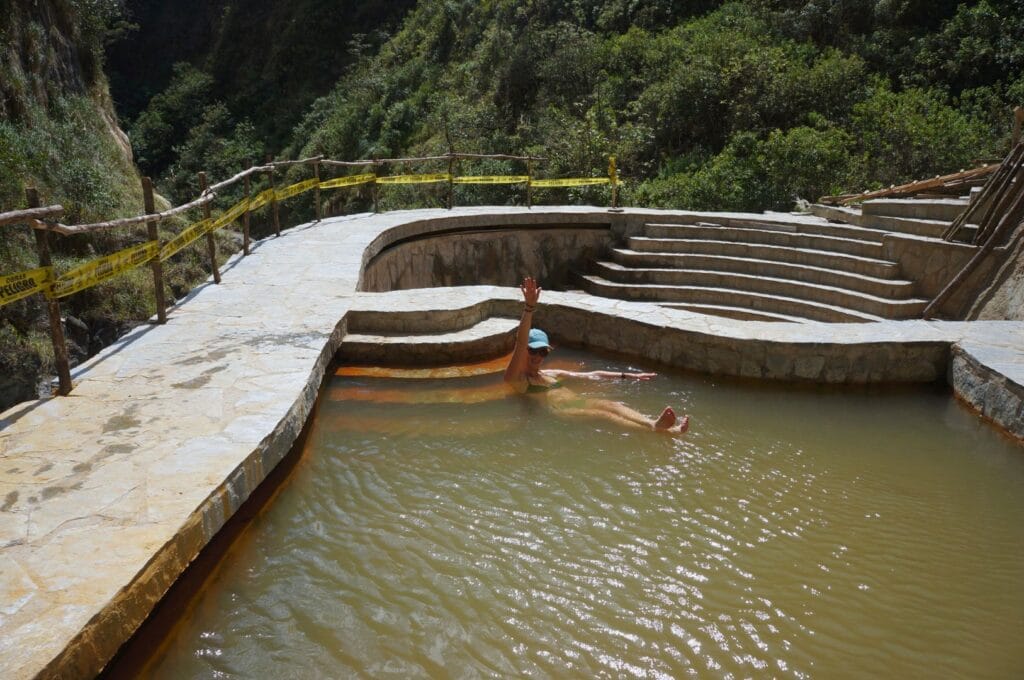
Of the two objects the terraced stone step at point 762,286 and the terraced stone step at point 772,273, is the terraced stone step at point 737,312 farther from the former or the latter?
the terraced stone step at point 772,273

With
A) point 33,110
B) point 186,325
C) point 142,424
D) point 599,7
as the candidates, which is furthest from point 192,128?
point 142,424

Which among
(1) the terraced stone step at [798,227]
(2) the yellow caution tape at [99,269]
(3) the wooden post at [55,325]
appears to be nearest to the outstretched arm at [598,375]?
(2) the yellow caution tape at [99,269]

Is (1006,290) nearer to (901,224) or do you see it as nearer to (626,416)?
(901,224)

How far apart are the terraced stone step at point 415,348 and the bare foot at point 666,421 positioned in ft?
6.24

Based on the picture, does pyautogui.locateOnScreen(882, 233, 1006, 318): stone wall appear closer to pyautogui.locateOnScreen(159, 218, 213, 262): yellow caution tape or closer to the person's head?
the person's head

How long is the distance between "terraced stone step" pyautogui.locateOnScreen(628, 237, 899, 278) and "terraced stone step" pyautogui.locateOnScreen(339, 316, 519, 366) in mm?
4417

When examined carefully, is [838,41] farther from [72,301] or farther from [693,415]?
Result: [72,301]

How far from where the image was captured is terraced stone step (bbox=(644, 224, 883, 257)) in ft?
28.9

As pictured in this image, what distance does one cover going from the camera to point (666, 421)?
16.1 ft

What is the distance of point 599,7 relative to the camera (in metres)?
21.5

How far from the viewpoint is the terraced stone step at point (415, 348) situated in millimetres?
6059

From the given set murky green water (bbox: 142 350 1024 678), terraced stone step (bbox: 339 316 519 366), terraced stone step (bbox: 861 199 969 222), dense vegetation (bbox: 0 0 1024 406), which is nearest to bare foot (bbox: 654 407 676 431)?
murky green water (bbox: 142 350 1024 678)

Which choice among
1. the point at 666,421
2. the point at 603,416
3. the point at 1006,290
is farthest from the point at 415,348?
the point at 1006,290

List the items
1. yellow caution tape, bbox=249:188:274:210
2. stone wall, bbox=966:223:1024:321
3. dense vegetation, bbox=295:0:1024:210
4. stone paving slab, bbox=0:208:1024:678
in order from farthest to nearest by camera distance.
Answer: dense vegetation, bbox=295:0:1024:210
yellow caution tape, bbox=249:188:274:210
stone wall, bbox=966:223:1024:321
stone paving slab, bbox=0:208:1024:678
